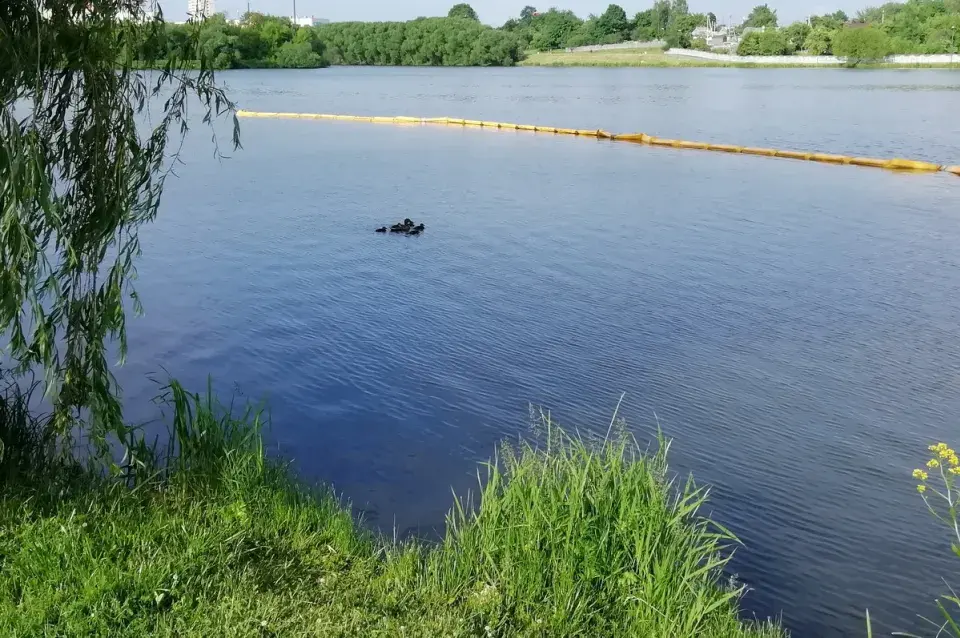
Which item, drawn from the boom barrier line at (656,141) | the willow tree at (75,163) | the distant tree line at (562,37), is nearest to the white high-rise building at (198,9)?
the willow tree at (75,163)

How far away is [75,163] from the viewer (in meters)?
4.79

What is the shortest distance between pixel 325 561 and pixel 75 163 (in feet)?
7.79

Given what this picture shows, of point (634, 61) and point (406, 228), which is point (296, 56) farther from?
point (406, 228)

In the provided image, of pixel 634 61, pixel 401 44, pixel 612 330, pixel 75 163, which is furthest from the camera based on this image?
pixel 401 44

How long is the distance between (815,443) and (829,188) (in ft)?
42.2

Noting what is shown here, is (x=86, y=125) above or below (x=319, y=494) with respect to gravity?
above

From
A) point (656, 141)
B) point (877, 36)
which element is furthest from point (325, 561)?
point (877, 36)

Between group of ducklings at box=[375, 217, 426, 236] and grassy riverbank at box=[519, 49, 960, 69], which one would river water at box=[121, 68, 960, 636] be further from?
grassy riverbank at box=[519, 49, 960, 69]

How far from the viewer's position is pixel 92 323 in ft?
16.0

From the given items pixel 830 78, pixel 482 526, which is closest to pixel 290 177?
pixel 482 526

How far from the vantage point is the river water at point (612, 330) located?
229 inches

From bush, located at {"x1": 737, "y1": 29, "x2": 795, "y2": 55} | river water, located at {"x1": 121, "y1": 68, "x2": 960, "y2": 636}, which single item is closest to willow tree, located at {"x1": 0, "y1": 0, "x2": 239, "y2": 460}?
river water, located at {"x1": 121, "y1": 68, "x2": 960, "y2": 636}

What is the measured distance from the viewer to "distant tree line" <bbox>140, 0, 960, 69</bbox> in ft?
261

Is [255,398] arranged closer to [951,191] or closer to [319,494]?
[319,494]
